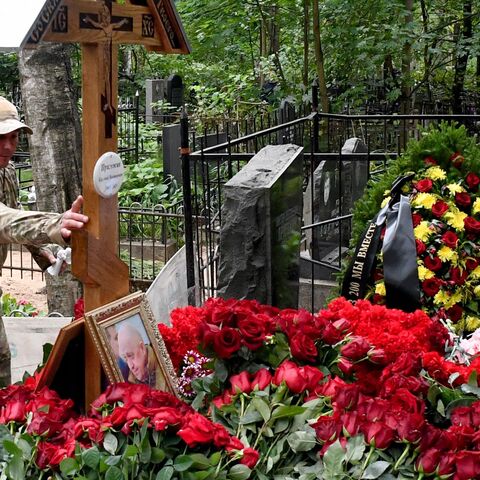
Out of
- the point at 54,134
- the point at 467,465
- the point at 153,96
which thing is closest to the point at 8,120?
the point at 467,465

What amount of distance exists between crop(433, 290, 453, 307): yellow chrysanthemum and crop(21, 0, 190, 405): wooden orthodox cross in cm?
221

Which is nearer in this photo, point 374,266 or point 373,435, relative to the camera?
point 373,435

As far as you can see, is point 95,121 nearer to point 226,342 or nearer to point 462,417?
point 226,342

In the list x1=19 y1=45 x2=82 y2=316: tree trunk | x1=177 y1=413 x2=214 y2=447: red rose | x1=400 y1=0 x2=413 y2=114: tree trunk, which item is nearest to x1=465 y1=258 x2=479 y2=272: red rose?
x1=177 y1=413 x2=214 y2=447: red rose

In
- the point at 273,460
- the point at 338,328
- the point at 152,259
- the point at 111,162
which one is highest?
the point at 111,162

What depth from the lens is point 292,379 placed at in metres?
2.66

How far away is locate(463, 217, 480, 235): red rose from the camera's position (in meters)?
4.82

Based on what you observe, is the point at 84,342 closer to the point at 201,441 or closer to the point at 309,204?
the point at 201,441

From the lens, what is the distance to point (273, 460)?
245 centimetres

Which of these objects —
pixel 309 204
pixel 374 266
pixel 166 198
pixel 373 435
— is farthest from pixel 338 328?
pixel 166 198

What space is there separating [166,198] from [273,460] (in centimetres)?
1013

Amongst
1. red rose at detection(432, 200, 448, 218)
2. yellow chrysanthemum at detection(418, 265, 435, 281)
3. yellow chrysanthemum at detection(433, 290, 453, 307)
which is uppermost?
red rose at detection(432, 200, 448, 218)

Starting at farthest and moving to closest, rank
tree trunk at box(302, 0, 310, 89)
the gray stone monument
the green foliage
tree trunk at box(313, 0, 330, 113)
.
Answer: the gray stone monument
tree trunk at box(302, 0, 310, 89)
tree trunk at box(313, 0, 330, 113)
the green foliage

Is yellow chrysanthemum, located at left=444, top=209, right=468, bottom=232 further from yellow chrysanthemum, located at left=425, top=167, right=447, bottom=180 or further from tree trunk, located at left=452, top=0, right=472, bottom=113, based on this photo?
tree trunk, located at left=452, top=0, right=472, bottom=113
